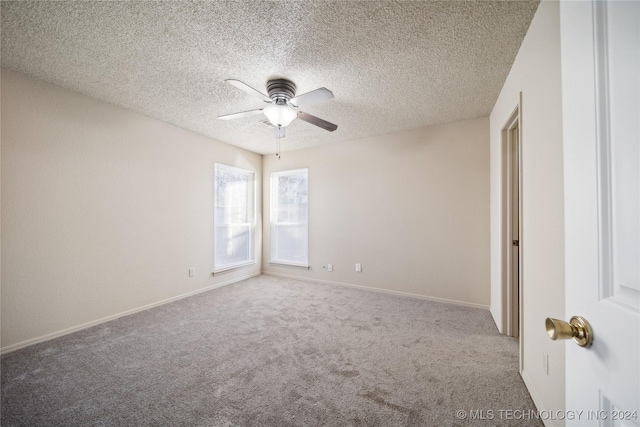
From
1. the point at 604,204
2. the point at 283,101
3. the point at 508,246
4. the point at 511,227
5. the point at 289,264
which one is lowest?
the point at 289,264

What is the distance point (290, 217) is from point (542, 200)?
3835 millimetres

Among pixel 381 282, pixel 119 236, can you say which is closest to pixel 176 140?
pixel 119 236

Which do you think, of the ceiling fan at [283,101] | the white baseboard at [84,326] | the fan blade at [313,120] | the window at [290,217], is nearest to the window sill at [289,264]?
the window at [290,217]

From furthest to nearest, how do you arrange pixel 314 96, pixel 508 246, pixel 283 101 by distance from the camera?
pixel 508 246 < pixel 283 101 < pixel 314 96

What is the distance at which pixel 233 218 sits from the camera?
14.7 ft

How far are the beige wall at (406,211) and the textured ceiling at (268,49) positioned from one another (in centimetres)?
73

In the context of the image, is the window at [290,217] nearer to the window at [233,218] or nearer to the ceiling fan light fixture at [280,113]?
the window at [233,218]

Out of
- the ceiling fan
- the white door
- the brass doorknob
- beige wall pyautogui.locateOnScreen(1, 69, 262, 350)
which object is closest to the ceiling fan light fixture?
the ceiling fan

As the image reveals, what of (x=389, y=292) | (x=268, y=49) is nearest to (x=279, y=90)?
(x=268, y=49)

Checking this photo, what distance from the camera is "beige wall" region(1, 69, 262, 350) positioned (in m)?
2.21

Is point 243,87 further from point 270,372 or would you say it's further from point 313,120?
point 270,372

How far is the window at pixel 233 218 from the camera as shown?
419 cm

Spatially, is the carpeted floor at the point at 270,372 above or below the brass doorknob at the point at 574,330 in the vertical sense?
below

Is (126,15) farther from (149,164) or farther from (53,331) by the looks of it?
(53,331)
